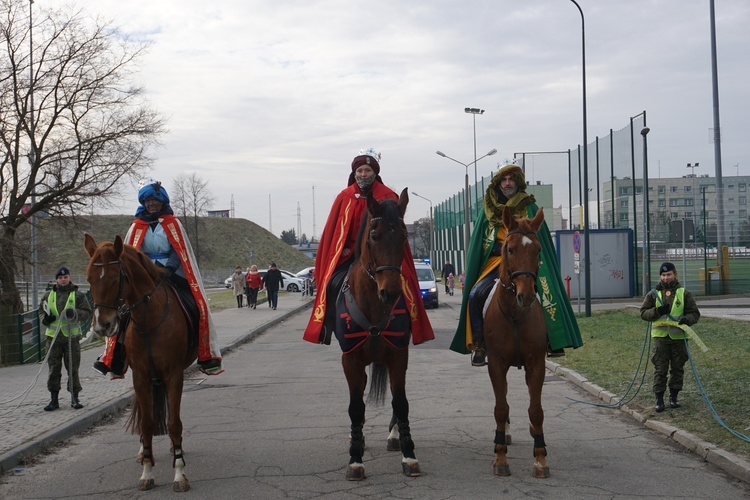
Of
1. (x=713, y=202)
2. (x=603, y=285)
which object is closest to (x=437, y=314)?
(x=603, y=285)

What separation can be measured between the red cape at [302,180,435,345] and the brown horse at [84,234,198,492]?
3.83 ft

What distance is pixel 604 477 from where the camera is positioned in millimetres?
6484

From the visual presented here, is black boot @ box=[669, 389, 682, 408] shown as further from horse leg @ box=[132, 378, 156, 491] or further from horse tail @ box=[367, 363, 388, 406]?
horse leg @ box=[132, 378, 156, 491]

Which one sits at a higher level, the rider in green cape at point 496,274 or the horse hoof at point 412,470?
the rider in green cape at point 496,274

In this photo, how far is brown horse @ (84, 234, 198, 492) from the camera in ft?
21.0

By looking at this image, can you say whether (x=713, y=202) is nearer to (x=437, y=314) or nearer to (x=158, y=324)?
(x=437, y=314)

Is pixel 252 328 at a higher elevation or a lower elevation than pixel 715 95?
lower

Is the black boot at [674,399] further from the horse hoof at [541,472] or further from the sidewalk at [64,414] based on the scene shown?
the horse hoof at [541,472]

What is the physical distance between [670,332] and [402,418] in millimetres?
4021

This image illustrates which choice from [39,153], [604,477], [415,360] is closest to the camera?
[604,477]

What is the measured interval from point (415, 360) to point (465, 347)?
8365mm

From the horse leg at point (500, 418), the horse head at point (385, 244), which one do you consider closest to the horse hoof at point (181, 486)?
the horse head at point (385, 244)

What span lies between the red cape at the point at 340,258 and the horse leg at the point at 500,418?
73 centimetres

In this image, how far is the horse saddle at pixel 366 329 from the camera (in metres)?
6.57
